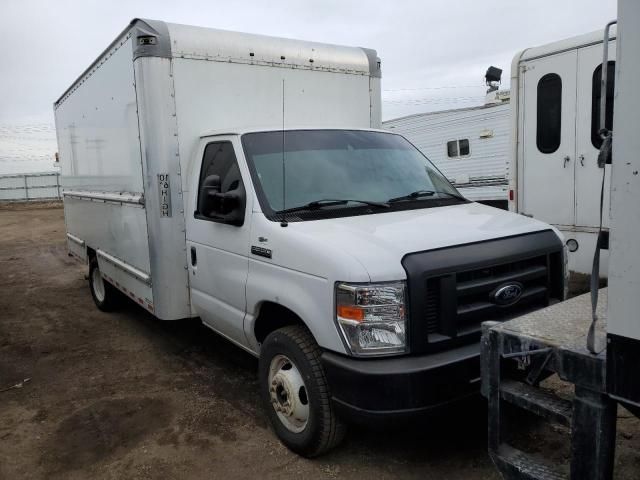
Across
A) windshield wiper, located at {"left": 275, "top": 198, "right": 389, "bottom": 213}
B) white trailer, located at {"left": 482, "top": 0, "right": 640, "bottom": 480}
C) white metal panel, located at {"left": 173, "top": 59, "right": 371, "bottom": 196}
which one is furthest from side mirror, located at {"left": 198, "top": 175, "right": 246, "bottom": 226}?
white trailer, located at {"left": 482, "top": 0, "right": 640, "bottom": 480}

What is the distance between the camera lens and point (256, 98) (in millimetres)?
5254

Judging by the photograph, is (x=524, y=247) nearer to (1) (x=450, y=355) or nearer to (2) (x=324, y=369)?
(1) (x=450, y=355)

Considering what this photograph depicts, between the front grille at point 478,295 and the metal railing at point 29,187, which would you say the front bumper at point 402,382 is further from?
the metal railing at point 29,187

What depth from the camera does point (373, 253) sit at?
3.07m

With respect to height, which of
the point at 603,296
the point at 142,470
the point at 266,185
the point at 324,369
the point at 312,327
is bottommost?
the point at 142,470

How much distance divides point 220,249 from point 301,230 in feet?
3.50

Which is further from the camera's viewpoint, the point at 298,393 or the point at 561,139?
the point at 561,139

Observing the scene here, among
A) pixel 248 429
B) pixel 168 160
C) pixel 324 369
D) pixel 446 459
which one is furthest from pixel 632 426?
pixel 168 160

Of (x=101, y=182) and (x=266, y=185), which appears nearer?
(x=266, y=185)

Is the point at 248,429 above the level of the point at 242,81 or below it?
below

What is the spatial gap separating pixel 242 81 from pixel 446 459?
3.68 meters

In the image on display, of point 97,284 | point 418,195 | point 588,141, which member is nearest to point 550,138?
point 588,141

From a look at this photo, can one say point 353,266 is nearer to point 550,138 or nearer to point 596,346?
point 596,346

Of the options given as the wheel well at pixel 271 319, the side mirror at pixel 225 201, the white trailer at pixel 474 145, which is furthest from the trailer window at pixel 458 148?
the wheel well at pixel 271 319
